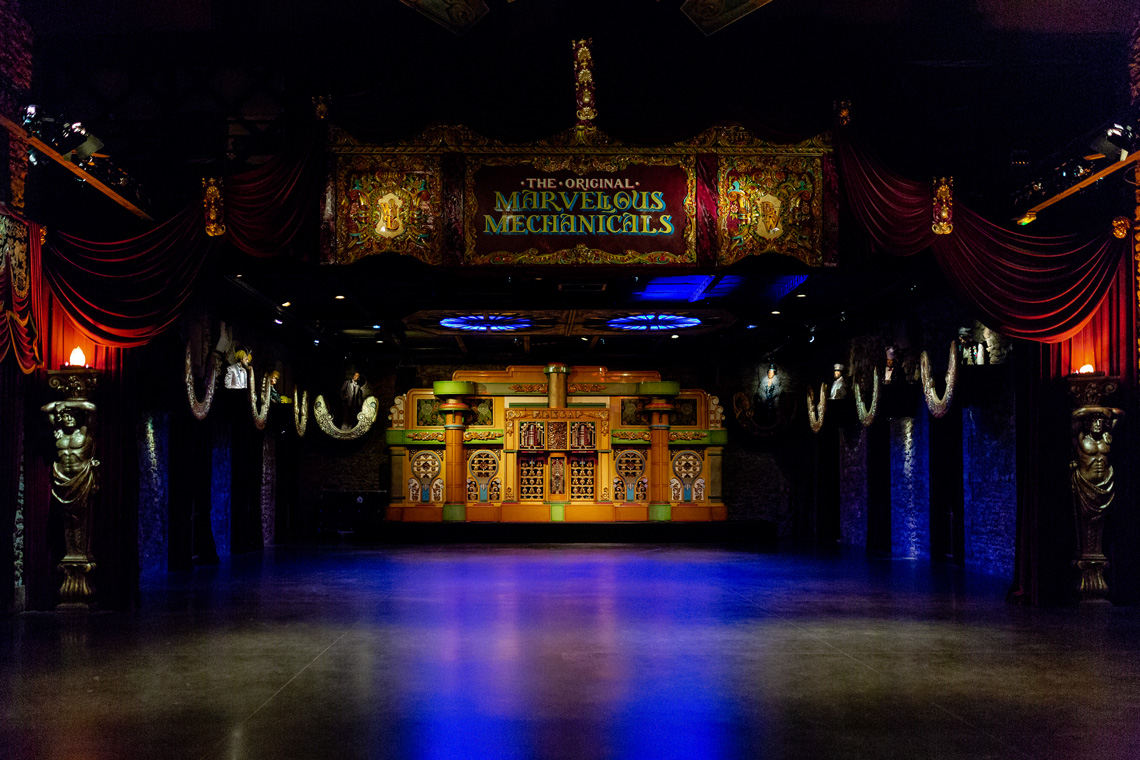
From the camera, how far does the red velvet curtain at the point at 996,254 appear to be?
763cm

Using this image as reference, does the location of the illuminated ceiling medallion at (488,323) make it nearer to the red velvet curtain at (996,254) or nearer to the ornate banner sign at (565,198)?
the ornate banner sign at (565,198)

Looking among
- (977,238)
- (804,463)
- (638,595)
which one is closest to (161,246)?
(638,595)

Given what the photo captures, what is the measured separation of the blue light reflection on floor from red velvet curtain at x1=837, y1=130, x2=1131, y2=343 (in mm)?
3437

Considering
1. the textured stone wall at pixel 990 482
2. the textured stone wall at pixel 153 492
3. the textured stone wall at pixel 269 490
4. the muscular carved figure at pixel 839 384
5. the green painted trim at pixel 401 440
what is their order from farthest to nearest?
the green painted trim at pixel 401 440 < the textured stone wall at pixel 269 490 < the muscular carved figure at pixel 839 384 < the textured stone wall at pixel 153 492 < the textured stone wall at pixel 990 482

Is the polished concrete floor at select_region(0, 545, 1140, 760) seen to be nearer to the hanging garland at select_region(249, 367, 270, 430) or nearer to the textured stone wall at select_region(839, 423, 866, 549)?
the hanging garland at select_region(249, 367, 270, 430)

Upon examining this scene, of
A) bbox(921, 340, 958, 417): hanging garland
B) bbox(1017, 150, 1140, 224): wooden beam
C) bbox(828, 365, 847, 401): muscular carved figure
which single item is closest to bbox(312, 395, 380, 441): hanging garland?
bbox(828, 365, 847, 401): muscular carved figure

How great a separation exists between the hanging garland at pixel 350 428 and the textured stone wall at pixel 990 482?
11.3 metres

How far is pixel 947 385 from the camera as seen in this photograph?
34.1ft

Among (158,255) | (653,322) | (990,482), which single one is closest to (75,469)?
(158,255)

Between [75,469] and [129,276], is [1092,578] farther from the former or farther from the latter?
[75,469]

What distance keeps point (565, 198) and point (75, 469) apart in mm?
4762

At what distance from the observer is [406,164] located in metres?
7.87

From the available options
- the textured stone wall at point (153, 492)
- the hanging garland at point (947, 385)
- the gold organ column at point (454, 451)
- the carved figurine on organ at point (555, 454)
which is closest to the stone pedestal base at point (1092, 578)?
the hanging garland at point (947, 385)

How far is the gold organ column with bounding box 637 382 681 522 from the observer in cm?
1806
